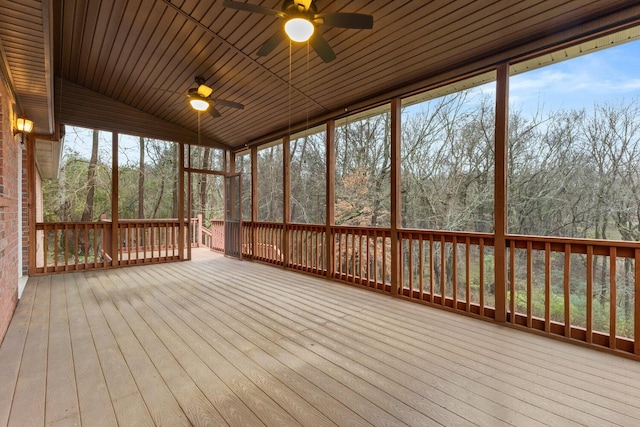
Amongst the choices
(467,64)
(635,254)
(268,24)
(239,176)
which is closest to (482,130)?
(467,64)

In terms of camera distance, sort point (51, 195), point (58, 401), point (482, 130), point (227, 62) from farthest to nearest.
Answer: point (51, 195) → point (482, 130) → point (227, 62) → point (58, 401)

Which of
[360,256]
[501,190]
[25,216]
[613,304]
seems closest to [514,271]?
[613,304]

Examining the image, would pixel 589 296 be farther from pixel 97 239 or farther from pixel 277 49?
pixel 97 239

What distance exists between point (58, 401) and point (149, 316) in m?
1.43

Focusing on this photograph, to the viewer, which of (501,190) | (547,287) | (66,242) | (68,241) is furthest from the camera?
(68,241)

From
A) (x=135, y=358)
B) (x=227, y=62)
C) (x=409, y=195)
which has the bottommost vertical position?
(x=135, y=358)

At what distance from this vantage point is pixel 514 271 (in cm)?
294

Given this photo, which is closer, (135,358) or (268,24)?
(135,358)

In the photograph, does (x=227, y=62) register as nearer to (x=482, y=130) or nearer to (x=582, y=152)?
(x=482, y=130)

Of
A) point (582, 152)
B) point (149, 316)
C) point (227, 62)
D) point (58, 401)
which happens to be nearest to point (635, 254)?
point (582, 152)

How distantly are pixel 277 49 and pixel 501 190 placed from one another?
10.0ft

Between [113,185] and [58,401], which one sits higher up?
[113,185]

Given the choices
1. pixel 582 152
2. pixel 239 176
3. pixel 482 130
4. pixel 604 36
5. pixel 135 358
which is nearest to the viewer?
pixel 135 358

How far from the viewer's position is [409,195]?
7.18m
